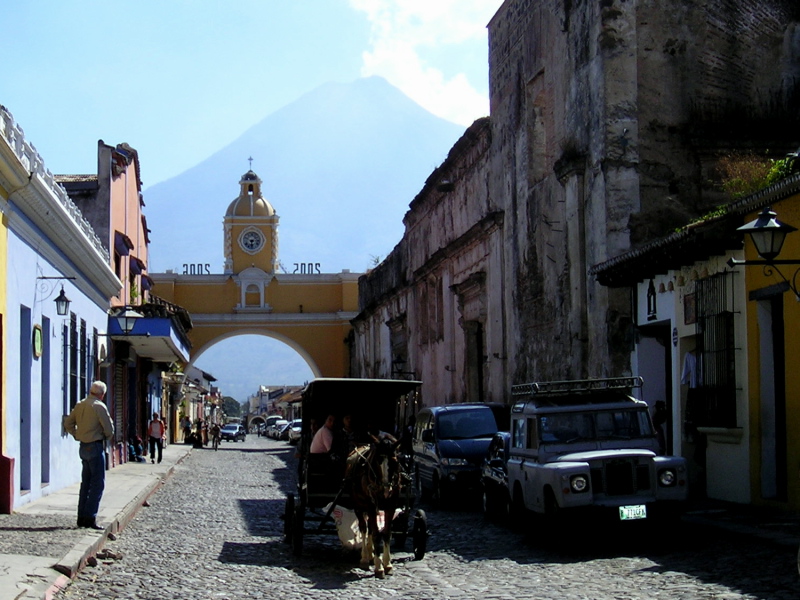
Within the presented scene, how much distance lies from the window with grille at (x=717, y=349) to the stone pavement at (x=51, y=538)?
25.0 ft

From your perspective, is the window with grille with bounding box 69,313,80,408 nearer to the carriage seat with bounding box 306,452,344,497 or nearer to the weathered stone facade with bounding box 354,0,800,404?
the weathered stone facade with bounding box 354,0,800,404

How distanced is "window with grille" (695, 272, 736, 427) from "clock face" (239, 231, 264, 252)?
180 ft

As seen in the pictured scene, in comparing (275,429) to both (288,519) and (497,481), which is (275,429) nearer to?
(497,481)

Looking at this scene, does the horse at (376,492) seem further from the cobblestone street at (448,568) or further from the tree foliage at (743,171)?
the tree foliage at (743,171)

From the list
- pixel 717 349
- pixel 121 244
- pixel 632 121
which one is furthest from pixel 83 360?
pixel 717 349

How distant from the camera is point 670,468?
11.6 m

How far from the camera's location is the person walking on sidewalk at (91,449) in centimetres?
1262

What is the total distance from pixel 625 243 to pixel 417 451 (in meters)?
4.85

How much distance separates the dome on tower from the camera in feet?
232

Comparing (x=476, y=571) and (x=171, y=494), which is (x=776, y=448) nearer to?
(x=476, y=571)

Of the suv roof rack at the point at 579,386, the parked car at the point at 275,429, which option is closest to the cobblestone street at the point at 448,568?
the suv roof rack at the point at 579,386

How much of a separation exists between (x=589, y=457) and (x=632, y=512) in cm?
68

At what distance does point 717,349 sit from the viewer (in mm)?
14922

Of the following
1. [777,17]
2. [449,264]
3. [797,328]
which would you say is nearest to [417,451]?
[797,328]
